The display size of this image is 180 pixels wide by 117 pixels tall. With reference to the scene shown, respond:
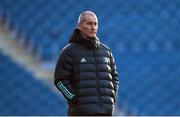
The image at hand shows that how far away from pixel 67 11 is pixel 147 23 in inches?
41.5

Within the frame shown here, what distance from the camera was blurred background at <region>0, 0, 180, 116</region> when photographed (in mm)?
6043

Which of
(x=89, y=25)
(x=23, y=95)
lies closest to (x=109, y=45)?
(x=23, y=95)

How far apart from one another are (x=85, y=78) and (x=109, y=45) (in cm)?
362

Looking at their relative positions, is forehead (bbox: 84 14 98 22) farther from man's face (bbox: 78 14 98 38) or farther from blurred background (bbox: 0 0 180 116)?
blurred background (bbox: 0 0 180 116)

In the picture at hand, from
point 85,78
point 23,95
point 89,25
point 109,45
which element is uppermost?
point 109,45

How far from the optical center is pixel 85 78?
271 cm

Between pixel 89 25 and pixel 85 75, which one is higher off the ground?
pixel 89 25

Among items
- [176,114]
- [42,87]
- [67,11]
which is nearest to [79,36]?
[176,114]

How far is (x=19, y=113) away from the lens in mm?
6160

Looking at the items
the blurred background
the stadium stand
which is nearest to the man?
the blurred background

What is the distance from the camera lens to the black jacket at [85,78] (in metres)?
2.70

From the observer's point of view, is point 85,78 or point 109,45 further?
point 109,45

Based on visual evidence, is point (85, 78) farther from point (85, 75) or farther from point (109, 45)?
point (109, 45)

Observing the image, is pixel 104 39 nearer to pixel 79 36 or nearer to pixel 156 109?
pixel 156 109
